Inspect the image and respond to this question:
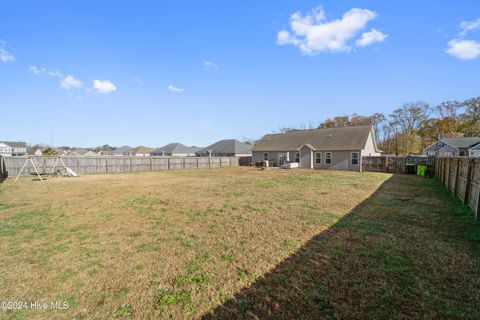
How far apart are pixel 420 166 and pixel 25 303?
2339 cm

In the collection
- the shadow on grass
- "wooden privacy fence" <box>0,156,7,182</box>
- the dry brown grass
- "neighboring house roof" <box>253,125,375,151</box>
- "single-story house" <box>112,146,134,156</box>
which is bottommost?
the dry brown grass

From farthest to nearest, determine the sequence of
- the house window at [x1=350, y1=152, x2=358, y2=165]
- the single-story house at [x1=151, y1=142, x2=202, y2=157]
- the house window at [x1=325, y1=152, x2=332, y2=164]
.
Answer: the single-story house at [x1=151, y1=142, x2=202, y2=157] → the house window at [x1=325, y1=152, x2=332, y2=164] → the house window at [x1=350, y1=152, x2=358, y2=165]

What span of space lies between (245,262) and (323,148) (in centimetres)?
2359

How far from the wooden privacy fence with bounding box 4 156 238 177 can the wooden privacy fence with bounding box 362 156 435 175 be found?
1786cm

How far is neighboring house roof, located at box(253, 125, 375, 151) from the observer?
23531 mm

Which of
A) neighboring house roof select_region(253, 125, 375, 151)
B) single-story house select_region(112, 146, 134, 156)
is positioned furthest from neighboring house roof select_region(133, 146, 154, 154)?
neighboring house roof select_region(253, 125, 375, 151)

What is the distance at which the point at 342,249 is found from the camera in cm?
421

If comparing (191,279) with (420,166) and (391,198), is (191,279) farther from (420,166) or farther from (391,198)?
(420,166)

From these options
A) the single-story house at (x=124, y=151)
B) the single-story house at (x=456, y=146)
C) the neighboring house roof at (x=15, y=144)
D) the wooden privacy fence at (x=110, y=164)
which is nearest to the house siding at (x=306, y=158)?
the wooden privacy fence at (x=110, y=164)

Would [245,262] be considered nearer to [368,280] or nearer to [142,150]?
[368,280]

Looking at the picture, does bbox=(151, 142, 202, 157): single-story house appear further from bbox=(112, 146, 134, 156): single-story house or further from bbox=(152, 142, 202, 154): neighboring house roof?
bbox=(112, 146, 134, 156): single-story house

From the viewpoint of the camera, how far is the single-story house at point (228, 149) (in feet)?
143

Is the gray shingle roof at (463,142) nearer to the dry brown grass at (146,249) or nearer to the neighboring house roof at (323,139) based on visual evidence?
the neighboring house roof at (323,139)

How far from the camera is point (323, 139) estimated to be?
26547 mm
